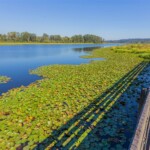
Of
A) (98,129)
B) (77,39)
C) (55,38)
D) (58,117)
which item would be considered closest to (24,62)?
(58,117)

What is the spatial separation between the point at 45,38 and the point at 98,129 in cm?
13598

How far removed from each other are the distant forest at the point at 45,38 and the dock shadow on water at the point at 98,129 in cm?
11867

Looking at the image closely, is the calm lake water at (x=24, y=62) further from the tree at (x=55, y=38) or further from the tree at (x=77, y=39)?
the tree at (x=77, y=39)

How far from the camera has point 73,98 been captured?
7797 millimetres

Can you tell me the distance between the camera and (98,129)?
16.6 feet

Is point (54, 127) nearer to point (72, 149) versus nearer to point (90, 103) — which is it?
point (72, 149)

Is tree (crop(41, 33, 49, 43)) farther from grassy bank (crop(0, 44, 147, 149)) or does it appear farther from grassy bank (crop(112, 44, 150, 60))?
grassy bank (crop(0, 44, 147, 149))

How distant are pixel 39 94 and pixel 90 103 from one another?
2.87 meters

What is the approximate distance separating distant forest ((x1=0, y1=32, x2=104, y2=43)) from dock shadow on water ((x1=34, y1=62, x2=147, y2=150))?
119m

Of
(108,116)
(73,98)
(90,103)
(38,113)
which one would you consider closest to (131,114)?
(108,116)

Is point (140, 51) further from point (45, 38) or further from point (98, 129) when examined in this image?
point (45, 38)

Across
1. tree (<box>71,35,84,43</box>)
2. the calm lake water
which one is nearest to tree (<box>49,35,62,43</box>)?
tree (<box>71,35,84,43</box>)

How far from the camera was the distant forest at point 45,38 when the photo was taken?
116 metres

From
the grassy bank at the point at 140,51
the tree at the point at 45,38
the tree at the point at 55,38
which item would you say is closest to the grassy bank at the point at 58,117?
the grassy bank at the point at 140,51
